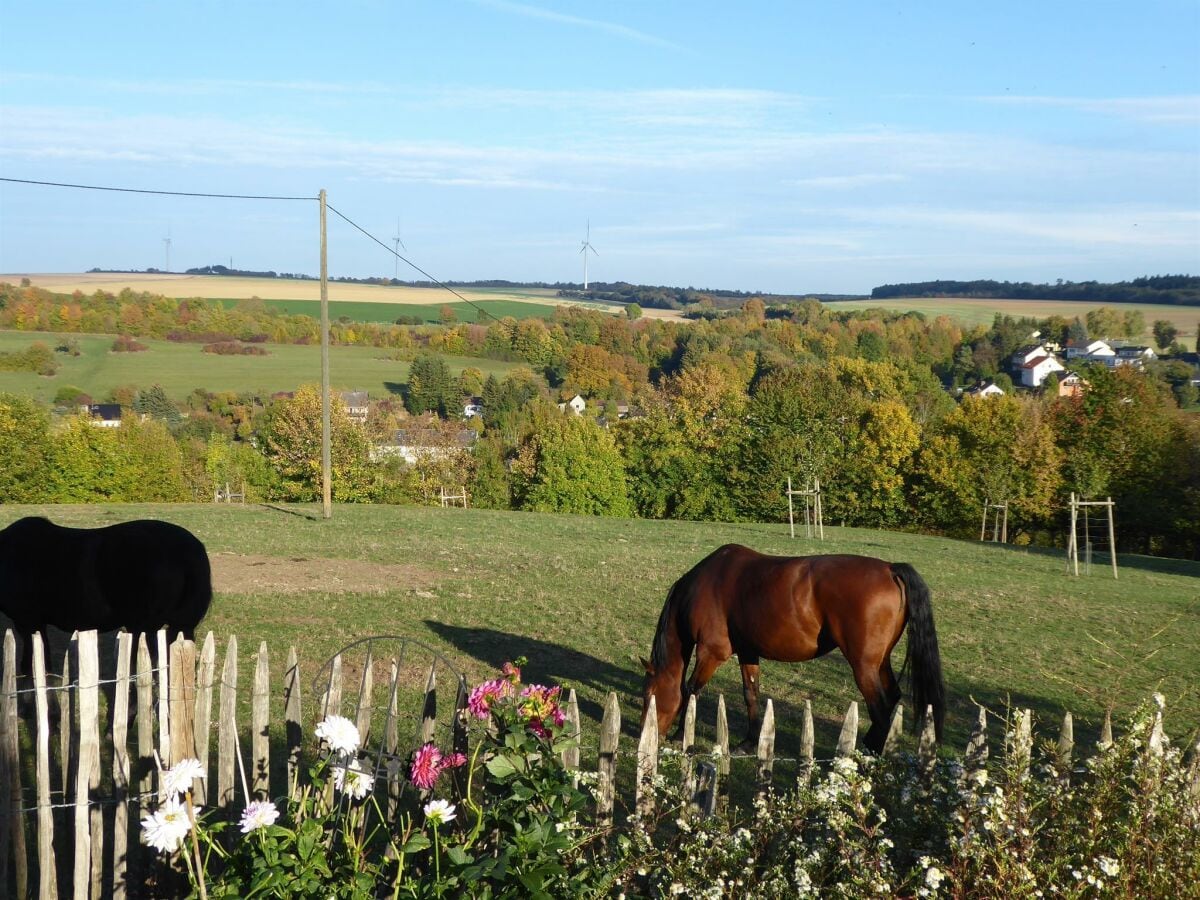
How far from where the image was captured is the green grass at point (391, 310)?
106438 mm

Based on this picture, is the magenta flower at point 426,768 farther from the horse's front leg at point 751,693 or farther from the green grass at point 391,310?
the green grass at point 391,310

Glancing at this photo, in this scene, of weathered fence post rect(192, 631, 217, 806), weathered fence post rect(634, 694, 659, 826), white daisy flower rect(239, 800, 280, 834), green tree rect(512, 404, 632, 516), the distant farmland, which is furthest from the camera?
the distant farmland

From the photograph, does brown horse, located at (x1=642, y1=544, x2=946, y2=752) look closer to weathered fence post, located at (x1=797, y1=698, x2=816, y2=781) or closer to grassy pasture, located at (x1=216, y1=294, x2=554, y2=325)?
weathered fence post, located at (x1=797, y1=698, x2=816, y2=781)

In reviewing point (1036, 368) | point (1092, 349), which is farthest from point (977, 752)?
point (1092, 349)

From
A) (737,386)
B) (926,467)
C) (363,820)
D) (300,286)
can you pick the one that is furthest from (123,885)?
(300,286)

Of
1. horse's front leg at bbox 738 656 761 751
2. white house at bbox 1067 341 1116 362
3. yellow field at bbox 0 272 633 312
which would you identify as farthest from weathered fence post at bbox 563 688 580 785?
white house at bbox 1067 341 1116 362

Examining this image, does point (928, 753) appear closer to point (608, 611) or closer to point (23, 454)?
point (608, 611)

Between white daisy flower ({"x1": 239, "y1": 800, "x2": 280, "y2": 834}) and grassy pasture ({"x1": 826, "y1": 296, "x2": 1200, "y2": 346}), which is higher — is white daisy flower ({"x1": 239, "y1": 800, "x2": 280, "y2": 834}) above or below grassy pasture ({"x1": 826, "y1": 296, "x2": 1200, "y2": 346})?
below

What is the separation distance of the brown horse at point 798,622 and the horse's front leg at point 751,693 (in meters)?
0.02

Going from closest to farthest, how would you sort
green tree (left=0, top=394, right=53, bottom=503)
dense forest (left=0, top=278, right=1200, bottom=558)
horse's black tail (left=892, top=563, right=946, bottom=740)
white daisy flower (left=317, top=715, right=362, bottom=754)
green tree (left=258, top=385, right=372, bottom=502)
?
white daisy flower (left=317, top=715, right=362, bottom=754), horse's black tail (left=892, top=563, right=946, bottom=740), green tree (left=0, top=394, right=53, bottom=503), dense forest (left=0, top=278, right=1200, bottom=558), green tree (left=258, top=385, right=372, bottom=502)

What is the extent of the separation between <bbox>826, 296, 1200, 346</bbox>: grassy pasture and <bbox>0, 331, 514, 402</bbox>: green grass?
71.7 metres

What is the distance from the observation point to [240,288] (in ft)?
369

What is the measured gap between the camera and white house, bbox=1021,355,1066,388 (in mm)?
95062

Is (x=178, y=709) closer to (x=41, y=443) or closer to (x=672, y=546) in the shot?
(x=672, y=546)
